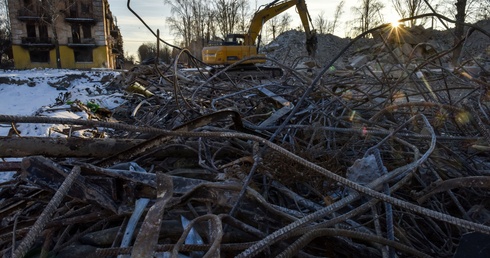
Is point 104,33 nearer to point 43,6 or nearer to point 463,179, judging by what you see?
point 43,6

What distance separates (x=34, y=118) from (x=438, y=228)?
5.29 ft

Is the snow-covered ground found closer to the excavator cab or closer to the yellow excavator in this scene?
the yellow excavator

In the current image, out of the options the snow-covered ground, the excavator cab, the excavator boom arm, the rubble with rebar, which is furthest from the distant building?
the rubble with rebar

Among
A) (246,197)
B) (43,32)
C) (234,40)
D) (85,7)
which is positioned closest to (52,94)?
(234,40)

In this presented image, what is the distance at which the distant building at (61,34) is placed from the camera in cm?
3058

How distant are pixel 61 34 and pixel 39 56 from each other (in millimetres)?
2990

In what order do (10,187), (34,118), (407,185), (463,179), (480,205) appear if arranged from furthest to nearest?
(10,187) < (407,185) < (480,205) < (463,179) < (34,118)

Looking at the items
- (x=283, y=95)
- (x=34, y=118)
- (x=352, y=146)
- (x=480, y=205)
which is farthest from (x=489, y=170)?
(x=34, y=118)

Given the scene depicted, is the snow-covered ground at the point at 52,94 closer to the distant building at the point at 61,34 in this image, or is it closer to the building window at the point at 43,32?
the distant building at the point at 61,34

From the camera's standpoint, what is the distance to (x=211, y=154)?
6.68 ft

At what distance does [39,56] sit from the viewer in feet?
105

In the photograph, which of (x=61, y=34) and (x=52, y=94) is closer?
(x=52, y=94)

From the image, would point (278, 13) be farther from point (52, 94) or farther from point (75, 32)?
point (75, 32)

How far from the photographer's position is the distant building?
100ft
